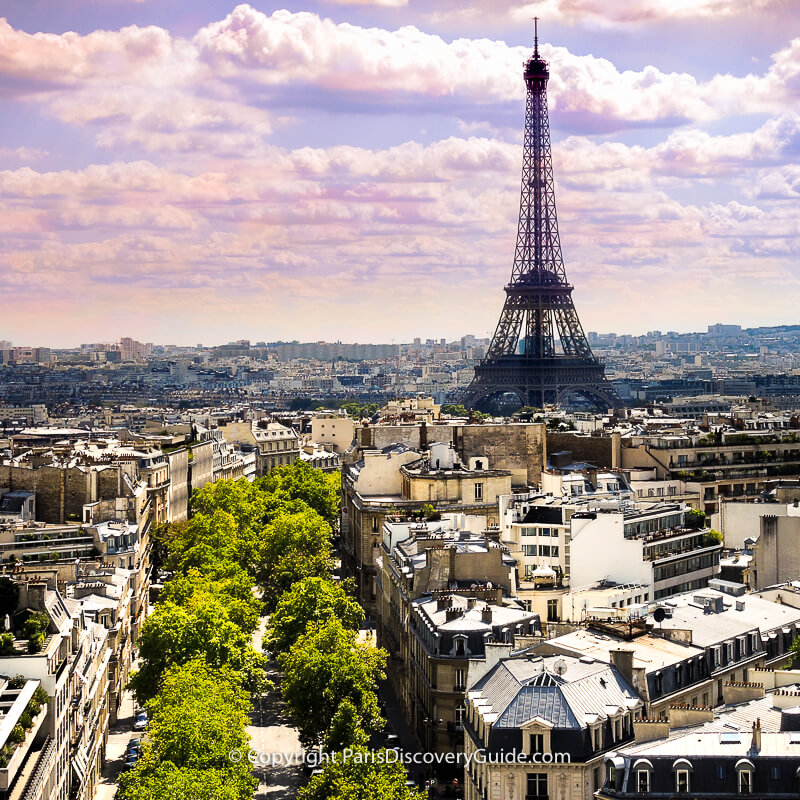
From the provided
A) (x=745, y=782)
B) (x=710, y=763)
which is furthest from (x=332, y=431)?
(x=745, y=782)

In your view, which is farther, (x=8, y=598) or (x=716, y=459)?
(x=716, y=459)

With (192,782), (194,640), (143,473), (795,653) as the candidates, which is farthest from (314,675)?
(143,473)

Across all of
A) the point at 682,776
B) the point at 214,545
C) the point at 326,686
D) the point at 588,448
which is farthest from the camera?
the point at 588,448

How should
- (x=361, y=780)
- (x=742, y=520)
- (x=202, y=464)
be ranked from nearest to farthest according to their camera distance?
(x=361, y=780) → (x=742, y=520) → (x=202, y=464)

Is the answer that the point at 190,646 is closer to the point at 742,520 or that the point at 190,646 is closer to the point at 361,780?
the point at 361,780

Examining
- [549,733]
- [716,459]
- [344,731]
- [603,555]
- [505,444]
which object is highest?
[505,444]

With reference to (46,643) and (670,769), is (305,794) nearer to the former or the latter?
(46,643)

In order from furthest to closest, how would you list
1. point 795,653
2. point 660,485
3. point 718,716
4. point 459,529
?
point 660,485, point 459,529, point 795,653, point 718,716
